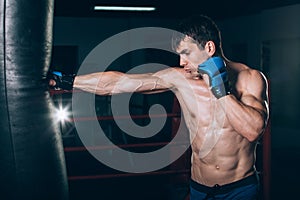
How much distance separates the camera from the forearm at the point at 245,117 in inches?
75.4

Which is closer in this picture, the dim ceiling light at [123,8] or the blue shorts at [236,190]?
the blue shorts at [236,190]

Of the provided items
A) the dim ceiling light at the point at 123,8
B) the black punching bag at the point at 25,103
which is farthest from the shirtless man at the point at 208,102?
the dim ceiling light at the point at 123,8

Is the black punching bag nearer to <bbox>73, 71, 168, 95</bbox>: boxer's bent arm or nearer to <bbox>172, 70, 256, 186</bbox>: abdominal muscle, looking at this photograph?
<bbox>73, 71, 168, 95</bbox>: boxer's bent arm

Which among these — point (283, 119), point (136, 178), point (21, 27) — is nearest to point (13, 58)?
point (21, 27)

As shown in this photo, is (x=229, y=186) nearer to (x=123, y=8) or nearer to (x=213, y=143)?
(x=213, y=143)

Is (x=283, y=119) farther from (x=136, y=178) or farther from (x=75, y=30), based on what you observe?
(x=75, y=30)

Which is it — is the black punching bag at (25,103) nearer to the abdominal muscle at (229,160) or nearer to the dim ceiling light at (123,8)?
the abdominal muscle at (229,160)

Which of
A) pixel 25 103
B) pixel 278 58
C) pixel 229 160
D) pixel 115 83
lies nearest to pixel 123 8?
pixel 278 58

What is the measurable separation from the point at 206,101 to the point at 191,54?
299 millimetres

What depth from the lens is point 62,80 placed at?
1968 mm

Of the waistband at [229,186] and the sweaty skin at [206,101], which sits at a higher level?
the sweaty skin at [206,101]

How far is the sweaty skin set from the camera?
210 centimetres

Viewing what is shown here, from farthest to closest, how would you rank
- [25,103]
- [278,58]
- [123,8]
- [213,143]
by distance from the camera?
[123,8] → [278,58] → [213,143] → [25,103]

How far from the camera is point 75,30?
9289 mm
